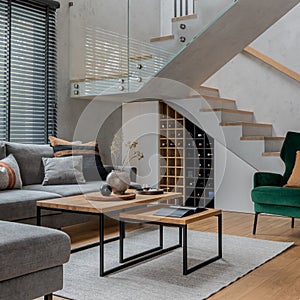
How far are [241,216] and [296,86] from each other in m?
1.80

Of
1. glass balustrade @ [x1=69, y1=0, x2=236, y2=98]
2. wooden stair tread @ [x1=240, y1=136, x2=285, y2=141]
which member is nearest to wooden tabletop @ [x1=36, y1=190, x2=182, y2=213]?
glass balustrade @ [x1=69, y1=0, x2=236, y2=98]

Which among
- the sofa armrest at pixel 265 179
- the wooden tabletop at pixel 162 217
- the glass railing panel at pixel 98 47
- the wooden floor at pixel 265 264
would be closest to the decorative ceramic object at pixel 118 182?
the wooden tabletop at pixel 162 217

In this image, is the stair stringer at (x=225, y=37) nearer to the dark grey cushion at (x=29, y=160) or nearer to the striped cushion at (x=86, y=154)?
the striped cushion at (x=86, y=154)

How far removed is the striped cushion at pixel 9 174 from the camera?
13.2 feet

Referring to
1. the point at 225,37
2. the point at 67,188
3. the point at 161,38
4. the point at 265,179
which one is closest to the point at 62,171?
the point at 67,188

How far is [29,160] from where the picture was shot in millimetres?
4562

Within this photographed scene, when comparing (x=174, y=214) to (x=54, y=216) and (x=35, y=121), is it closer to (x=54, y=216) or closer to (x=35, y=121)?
(x=54, y=216)

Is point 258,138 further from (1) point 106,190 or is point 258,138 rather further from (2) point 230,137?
(1) point 106,190

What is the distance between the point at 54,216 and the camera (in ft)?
12.9

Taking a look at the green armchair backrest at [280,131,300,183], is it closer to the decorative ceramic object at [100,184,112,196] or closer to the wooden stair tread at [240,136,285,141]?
the wooden stair tread at [240,136,285,141]

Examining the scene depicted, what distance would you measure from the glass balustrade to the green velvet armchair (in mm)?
1524

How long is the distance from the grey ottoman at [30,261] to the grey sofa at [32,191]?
141 centimetres

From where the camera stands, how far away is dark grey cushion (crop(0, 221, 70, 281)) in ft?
6.35

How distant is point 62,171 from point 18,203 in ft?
3.10
